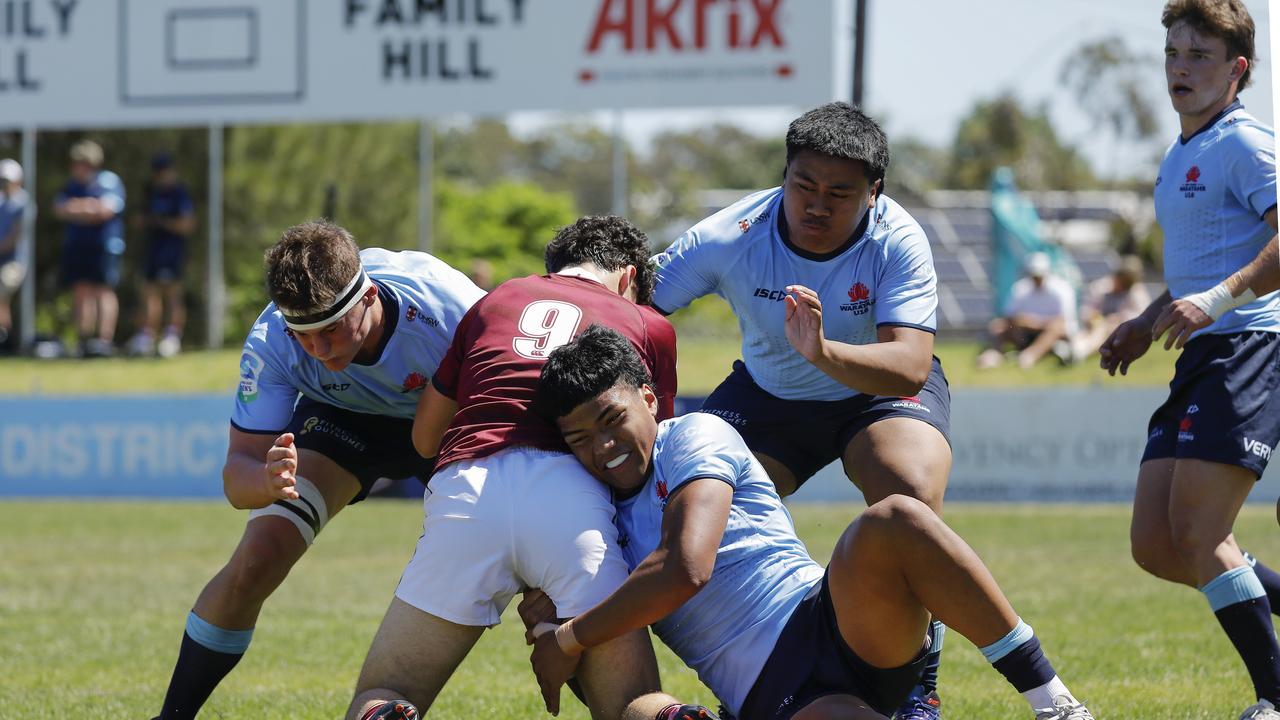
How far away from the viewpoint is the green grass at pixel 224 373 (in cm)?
1819

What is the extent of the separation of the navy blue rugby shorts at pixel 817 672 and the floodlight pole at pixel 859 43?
12.7 m

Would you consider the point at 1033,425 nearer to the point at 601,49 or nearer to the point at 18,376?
the point at 601,49

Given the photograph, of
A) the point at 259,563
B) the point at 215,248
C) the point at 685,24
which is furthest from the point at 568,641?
the point at 215,248

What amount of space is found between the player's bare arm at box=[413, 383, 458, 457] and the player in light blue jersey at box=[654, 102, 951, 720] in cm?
99

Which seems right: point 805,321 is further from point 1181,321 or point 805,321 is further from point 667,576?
point 1181,321

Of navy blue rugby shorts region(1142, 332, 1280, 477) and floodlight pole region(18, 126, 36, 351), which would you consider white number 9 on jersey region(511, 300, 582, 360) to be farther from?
floodlight pole region(18, 126, 36, 351)

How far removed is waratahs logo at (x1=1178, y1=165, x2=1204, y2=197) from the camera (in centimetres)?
534

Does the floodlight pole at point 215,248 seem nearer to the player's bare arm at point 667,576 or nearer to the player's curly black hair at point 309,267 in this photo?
the player's curly black hair at point 309,267

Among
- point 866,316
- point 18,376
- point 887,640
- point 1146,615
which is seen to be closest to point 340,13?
point 18,376

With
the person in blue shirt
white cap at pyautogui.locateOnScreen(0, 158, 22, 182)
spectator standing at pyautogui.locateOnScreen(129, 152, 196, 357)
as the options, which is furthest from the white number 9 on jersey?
white cap at pyautogui.locateOnScreen(0, 158, 22, 182)

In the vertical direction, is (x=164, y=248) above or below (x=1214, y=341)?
below

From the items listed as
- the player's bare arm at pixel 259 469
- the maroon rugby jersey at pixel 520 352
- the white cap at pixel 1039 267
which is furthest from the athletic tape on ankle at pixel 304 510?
the white cap at pixel 1039 267

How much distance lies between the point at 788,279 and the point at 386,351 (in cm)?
139

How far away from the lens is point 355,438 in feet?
17.9
